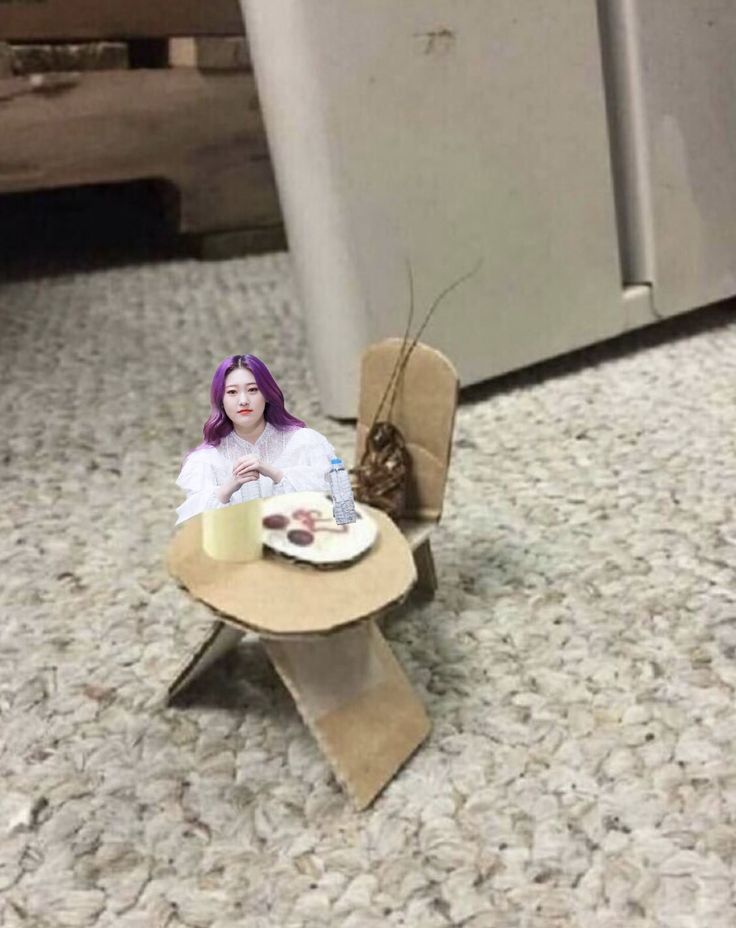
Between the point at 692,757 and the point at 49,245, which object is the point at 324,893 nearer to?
the point at 692,757

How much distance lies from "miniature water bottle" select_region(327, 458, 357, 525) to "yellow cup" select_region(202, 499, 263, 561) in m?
0.03

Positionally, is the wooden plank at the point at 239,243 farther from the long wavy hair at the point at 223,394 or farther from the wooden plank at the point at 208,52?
the long wavy hair at the point at 223,394

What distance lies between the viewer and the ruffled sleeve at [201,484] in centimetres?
40

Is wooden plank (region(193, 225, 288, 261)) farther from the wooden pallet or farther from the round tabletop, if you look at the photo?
the round tabletop

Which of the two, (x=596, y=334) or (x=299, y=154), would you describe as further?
(x=596, y=334)

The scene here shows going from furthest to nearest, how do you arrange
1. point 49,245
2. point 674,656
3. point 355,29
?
point 49,245 → point 355,29 → point 674,656

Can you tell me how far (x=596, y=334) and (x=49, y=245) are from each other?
81 cm

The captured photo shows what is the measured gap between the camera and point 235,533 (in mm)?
417

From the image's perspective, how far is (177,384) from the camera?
865 millimetres

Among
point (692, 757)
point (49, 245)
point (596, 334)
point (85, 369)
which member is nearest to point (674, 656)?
point (692, 757)

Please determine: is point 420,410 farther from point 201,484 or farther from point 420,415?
point 201,484

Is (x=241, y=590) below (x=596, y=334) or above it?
above

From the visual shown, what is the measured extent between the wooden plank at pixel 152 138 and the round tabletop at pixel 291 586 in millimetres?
853

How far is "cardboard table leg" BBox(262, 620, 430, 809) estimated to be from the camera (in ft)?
1.40
